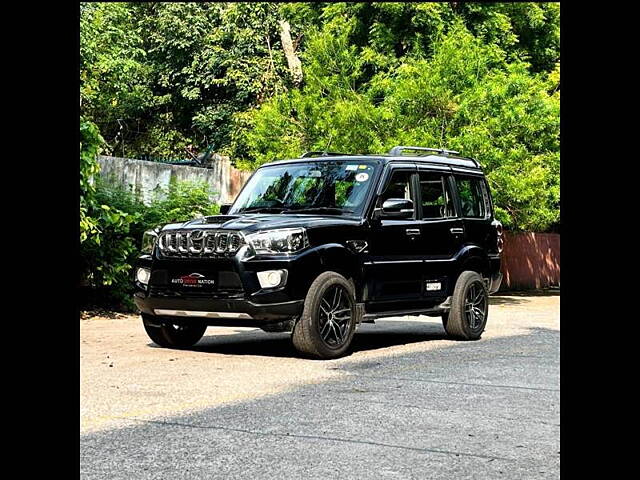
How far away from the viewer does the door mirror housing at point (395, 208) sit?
1101 cm

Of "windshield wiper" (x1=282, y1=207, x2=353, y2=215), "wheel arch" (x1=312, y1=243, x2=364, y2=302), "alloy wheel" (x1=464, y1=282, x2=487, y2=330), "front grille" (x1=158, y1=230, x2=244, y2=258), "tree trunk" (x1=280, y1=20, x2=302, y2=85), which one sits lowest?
"alloy wheel" (x1=464, y1=282, x2=487, y2=330)

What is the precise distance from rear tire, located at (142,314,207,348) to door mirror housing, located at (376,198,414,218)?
230cm

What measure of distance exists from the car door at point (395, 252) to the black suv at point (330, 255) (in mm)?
14

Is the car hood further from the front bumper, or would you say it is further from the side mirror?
the front bumper

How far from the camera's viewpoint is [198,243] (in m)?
10.3

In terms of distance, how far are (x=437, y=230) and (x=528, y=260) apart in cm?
1596

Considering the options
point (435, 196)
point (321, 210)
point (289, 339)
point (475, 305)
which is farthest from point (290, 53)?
point (321, 210)

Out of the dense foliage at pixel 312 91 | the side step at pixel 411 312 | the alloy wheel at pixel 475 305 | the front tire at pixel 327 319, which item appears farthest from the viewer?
the dense foliage at pixel 312 91

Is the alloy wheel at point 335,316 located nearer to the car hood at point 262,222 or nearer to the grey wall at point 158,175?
the car hood at point 262,222

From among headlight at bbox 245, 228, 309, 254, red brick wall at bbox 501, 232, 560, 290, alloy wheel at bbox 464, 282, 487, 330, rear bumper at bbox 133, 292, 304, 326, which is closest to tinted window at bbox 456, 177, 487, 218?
alloy wheel at bbox 464, 282, 487, 330

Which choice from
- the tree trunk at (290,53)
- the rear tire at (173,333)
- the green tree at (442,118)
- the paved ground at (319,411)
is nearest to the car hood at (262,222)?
the rear tire at (173,333)

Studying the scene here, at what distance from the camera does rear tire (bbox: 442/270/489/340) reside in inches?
482
